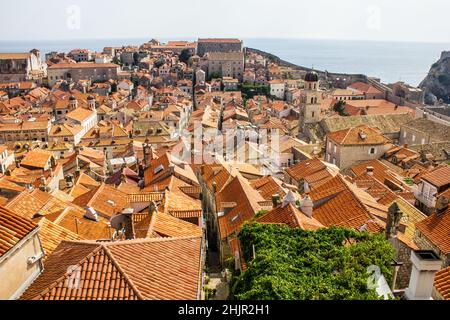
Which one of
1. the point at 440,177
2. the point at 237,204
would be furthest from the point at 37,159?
the point at 440,177

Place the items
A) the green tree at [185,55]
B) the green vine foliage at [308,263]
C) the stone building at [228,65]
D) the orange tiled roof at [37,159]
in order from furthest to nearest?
1. the green tree at [185,55]
2. the stone building at [228,65]
3. the orange tiled roof at [37,159]
4. the green vine foliage at [308,263]

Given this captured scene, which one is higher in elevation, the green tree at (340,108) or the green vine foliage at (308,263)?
the green vine foliage at (308,263)

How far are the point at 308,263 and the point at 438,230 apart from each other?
6.97m

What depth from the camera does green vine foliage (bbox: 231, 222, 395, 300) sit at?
7980 millimetres

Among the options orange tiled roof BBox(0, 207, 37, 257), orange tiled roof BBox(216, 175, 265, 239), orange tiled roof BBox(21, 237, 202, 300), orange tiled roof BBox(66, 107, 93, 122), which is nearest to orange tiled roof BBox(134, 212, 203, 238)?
orange tiled roof BBox(216, 175, 265, 239)

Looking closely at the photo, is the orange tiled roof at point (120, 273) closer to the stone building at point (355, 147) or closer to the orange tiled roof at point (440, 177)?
the orange tiled roof at point (440, 177)

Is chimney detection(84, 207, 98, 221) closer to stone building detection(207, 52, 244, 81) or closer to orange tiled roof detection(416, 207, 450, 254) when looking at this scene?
orange tiled roof detection(416, 207, 450, 254)

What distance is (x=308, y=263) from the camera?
920 cm

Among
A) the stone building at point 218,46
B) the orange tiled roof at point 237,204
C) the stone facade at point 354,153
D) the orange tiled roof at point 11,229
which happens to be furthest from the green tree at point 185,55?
the orange tiled roof at point 11,229

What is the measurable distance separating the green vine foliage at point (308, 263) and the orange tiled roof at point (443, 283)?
101 cm

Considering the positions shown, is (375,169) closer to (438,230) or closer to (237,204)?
(237,204)

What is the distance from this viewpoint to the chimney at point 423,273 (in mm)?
7324

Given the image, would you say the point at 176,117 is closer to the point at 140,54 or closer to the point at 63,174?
the point at 63,174

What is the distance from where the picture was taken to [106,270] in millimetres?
7367
